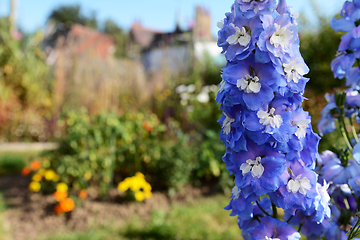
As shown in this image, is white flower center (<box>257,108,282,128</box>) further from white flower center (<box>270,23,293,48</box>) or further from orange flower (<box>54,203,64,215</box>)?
orange flower (<box>54,203,64,215</box>)

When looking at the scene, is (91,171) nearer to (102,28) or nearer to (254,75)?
(254,75)

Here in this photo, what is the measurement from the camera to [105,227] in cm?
247

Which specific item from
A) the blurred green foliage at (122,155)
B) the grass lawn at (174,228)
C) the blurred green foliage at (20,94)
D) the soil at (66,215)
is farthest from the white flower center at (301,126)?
the blurred green foliage at (20,94)

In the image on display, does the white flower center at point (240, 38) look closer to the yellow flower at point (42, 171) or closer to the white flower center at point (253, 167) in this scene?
the white flower center at point (253, 167)

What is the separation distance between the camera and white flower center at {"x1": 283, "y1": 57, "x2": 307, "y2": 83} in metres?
0.59

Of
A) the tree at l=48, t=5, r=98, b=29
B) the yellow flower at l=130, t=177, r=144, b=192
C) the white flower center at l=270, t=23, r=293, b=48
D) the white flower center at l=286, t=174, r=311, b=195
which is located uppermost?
the tree at l=48, t=5, r=98, b=29

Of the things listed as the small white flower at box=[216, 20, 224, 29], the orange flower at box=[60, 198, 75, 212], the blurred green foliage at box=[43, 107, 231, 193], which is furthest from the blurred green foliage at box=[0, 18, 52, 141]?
the small white flower at box=[216, 20, 224, 29]

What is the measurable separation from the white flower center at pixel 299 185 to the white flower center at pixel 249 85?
0.65 ft

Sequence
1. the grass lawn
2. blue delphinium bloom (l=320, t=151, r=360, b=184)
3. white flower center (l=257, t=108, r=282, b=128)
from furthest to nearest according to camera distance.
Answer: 1. the grass lawn
2. blue delphinium bloom (l=320, t=151, r=360, b=184)
3. white flower center (l=257, t=108, r=282, b=128)

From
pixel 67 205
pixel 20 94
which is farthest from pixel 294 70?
pixel 20 94

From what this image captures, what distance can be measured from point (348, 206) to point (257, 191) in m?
0.46

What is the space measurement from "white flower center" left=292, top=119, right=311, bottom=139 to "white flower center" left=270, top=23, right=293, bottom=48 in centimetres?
16

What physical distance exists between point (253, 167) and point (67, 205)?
91.7 inches

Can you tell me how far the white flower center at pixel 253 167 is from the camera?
576 mm
